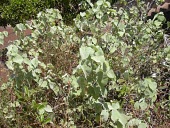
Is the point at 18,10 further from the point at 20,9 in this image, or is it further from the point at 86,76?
the point at 86,76

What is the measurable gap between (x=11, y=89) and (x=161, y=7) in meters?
4.56

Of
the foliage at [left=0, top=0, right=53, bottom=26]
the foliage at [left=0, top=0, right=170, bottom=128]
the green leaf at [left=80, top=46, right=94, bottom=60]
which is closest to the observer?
the green leaf at [left=80, top=46, right=94, bottom=60]

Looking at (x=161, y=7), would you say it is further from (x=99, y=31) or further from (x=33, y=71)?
(x=33, y=71)

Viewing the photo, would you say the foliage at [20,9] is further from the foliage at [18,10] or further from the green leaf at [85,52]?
the green leaf at [85,52]

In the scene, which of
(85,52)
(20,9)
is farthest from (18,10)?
(85,52)

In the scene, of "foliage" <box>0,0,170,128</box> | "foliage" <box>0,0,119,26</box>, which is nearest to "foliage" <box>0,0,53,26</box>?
"foliage" <box>0,0,119,26</box>

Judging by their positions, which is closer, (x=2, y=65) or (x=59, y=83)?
(x=59, y=83)

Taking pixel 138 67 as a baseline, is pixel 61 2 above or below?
above

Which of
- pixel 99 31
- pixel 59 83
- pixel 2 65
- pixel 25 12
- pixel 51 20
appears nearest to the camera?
pixel 59 83

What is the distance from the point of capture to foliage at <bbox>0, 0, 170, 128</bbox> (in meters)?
2.33

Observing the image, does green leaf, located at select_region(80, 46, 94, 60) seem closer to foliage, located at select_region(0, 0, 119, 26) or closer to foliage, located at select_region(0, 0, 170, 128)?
foliage, located at select_region(0, 0, 170, 128)

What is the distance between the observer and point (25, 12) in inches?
212

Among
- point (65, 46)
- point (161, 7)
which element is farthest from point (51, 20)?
point (161, 7)

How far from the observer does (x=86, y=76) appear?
2.21 metres
